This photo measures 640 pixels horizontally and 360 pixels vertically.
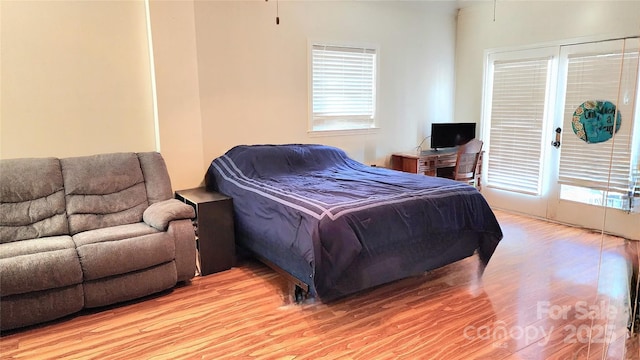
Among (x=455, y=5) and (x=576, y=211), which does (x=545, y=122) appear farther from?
(x=455, y=5)

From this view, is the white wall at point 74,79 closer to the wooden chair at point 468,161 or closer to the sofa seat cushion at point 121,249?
the sofa seat cushion at point 121,249

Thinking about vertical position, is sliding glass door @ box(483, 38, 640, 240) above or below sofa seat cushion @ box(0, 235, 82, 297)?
above

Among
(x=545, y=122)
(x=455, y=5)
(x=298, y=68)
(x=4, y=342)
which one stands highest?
(x=455, y=5)

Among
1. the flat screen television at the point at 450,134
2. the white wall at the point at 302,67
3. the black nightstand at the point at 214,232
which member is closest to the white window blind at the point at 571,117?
the flat screen television at the point at 450,134

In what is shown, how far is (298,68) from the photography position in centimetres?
464

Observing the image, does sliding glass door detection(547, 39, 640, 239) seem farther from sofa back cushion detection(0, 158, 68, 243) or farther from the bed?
sofa back cushion detection(0, 158, 68, 243)

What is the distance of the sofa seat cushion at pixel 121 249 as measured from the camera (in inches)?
108

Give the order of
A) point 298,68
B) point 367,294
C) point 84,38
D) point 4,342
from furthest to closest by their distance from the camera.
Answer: point 298,68 < point 84,38 < point 367,294 < point 4,342

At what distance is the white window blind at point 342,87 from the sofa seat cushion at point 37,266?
2885mm

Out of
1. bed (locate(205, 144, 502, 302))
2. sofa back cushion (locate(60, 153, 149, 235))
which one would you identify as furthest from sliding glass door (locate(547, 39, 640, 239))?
sofa back cushion (locate(60, 153, 149, 235))

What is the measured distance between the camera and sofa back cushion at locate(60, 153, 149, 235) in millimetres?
3238

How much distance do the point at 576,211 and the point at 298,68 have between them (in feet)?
11.6

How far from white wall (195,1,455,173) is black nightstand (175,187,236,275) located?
88 cm

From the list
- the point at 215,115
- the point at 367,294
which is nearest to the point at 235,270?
the point at 367,294
